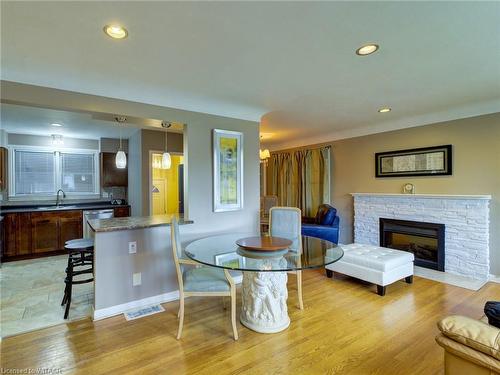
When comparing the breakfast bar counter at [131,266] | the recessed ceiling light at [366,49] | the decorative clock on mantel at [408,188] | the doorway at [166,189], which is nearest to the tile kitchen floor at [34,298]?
the breakfast bar counter at [131,266]

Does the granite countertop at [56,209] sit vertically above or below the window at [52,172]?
below

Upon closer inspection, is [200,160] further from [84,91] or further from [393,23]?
[393,23]

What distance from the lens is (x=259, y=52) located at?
206 centimetres

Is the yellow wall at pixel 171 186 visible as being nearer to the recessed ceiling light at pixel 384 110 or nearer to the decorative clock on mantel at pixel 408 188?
the recessed ceiling light at pixel 384 110

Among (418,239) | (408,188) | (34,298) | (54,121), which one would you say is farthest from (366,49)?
(54,121)

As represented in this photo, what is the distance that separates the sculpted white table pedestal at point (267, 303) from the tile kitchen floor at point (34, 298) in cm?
175

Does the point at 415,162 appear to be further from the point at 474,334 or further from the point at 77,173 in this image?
the point at 77,173

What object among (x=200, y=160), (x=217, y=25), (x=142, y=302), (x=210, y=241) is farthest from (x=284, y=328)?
(x=217, y=25)

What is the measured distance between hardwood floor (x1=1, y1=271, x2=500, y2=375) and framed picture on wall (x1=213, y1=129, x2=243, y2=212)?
4.03ft

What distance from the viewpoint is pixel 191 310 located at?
9.09ft

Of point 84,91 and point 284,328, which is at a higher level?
point 84,91

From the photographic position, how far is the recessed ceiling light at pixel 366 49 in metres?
1.99

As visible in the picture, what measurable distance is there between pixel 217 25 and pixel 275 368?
7.94 feet

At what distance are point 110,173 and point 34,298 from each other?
3.15m
